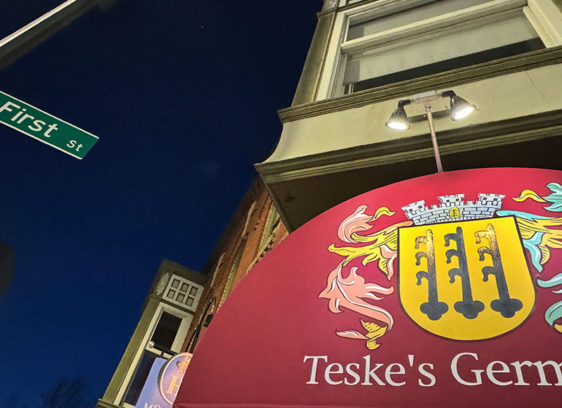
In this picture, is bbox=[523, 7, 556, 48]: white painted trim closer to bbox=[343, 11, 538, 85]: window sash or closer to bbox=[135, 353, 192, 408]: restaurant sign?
bbox=[343, 11, 538, 85]: window sash

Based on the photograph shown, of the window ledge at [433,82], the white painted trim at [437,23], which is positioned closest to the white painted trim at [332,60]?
the white painted trim at [437,23]

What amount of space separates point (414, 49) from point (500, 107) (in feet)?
8.69

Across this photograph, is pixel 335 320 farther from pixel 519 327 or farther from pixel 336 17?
pixel 336 17

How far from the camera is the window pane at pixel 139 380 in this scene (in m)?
9.03

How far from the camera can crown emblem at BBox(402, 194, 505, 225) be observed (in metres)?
2.15

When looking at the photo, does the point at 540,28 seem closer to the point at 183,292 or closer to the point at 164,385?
the point at 164,385

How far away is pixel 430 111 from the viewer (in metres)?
3.21

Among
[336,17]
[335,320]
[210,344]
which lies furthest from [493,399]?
[336,17]

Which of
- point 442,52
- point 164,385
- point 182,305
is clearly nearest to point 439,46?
point 442,52

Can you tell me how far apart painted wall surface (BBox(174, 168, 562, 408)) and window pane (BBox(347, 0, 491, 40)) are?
14.8 feet

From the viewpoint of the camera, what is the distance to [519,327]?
1513 mm

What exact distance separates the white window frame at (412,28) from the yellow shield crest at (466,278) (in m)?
2.89

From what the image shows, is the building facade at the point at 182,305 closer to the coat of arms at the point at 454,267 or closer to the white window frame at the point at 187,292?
A: the white window frame at the point at 187,292

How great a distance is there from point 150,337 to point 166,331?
1490 mm
